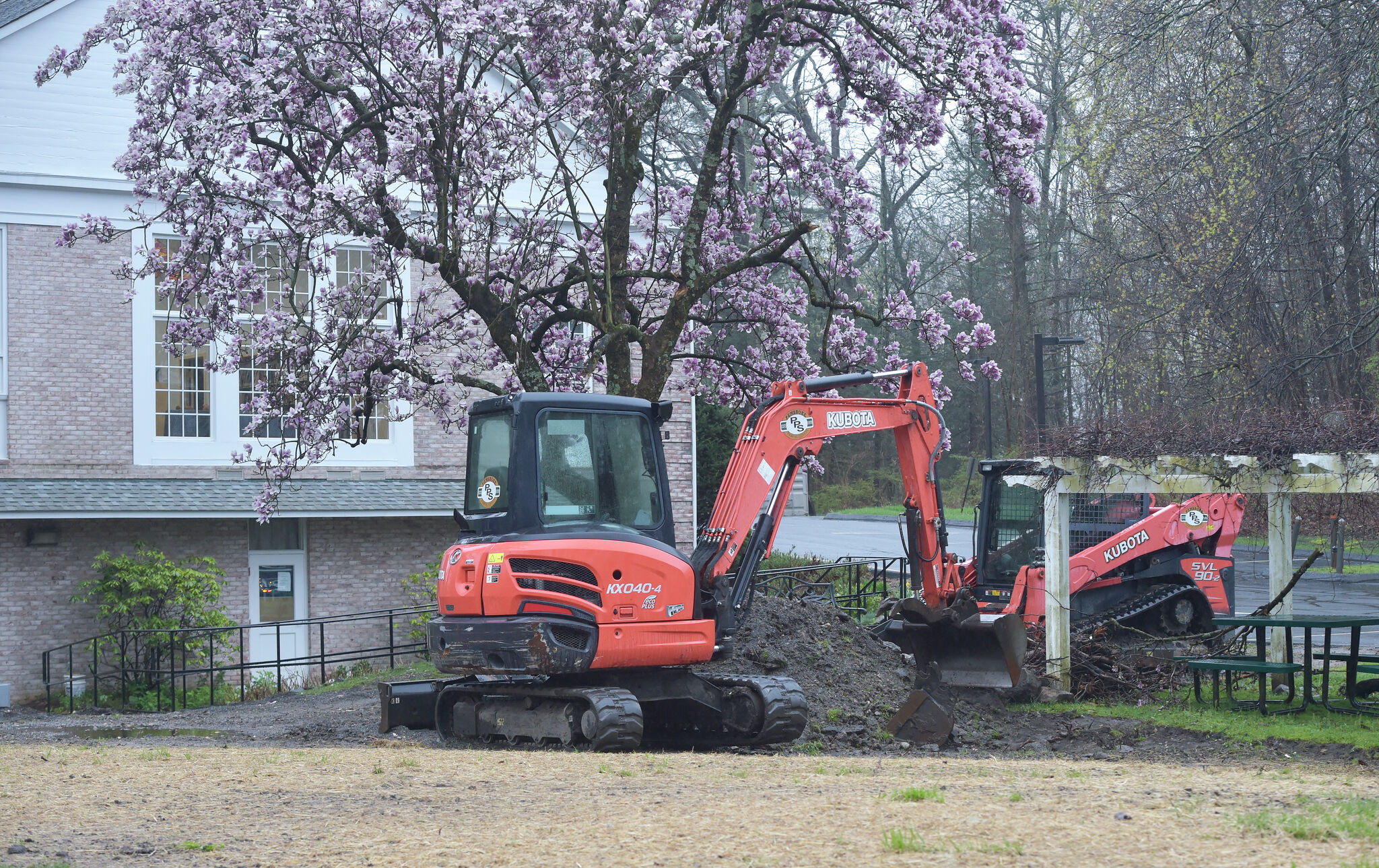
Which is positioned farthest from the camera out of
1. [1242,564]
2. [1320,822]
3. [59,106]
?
[1242,564]

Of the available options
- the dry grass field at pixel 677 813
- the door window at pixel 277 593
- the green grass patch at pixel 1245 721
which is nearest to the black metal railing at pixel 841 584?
the green grass patch at pixel 1245 721

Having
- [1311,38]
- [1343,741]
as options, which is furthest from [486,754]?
[1311,38]

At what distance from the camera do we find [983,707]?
13.6 meters

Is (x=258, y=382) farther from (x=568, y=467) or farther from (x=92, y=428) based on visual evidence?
(x=568, y=467)

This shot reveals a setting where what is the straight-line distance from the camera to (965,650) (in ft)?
44.0

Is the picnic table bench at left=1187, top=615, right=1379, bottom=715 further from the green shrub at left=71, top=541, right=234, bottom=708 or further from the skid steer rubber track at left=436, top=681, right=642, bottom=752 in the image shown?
the green shrub at left=71, top=541, right=234, bottom=708

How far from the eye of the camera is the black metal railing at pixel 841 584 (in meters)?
20.9

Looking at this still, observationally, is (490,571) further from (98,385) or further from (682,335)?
(98,385)

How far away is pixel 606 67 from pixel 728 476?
15.6ft

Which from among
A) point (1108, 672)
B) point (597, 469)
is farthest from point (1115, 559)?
point (597, 469)

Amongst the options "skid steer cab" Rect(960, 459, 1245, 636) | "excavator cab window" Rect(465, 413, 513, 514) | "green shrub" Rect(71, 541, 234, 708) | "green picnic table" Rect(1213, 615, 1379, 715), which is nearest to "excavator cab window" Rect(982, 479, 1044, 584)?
"skid steer cab" Rect(960, 459, 1245, 636)

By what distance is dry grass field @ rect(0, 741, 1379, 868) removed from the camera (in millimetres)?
5719

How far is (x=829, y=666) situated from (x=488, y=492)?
4712 millimetres

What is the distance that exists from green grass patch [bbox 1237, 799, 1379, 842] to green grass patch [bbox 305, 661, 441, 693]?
13019mm
